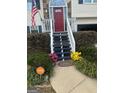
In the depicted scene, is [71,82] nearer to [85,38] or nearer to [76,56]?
[76,56]

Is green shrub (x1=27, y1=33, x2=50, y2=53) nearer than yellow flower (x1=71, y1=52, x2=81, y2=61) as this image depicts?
No

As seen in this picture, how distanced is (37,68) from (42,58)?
737 millimetres

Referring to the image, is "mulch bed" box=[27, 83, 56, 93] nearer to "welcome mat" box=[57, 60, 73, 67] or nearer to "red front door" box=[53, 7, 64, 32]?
"welcome mat" box=[57, 60, 73, 67]

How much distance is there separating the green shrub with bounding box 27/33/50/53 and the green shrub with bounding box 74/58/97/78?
4.44m

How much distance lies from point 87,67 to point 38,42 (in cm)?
600

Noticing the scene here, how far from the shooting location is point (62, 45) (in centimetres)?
2100

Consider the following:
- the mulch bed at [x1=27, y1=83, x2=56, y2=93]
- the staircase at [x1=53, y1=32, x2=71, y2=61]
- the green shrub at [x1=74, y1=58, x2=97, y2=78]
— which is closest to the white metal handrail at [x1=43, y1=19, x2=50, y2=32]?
the staircase at [x1=53, y1=32, x2=71, y2=61]

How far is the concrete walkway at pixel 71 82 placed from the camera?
1542 cm

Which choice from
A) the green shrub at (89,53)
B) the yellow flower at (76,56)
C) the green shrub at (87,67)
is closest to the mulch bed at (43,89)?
the green shrub at (87,67)

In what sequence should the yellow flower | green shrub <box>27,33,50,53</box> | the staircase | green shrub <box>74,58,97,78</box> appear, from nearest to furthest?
1. green shrub <box>74,58,97,78</box>
2. the yellow flower
3. the staircase
4. green shrub <box>27,33,50,53</box>

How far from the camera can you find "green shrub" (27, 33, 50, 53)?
21.9 metres

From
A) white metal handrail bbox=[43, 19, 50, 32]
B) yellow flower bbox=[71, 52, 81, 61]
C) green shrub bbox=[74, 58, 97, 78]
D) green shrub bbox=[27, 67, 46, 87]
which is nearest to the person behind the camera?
green shrub bbox=[27, 67, 46, 87]

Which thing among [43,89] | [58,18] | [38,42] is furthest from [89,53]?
[58,18]
